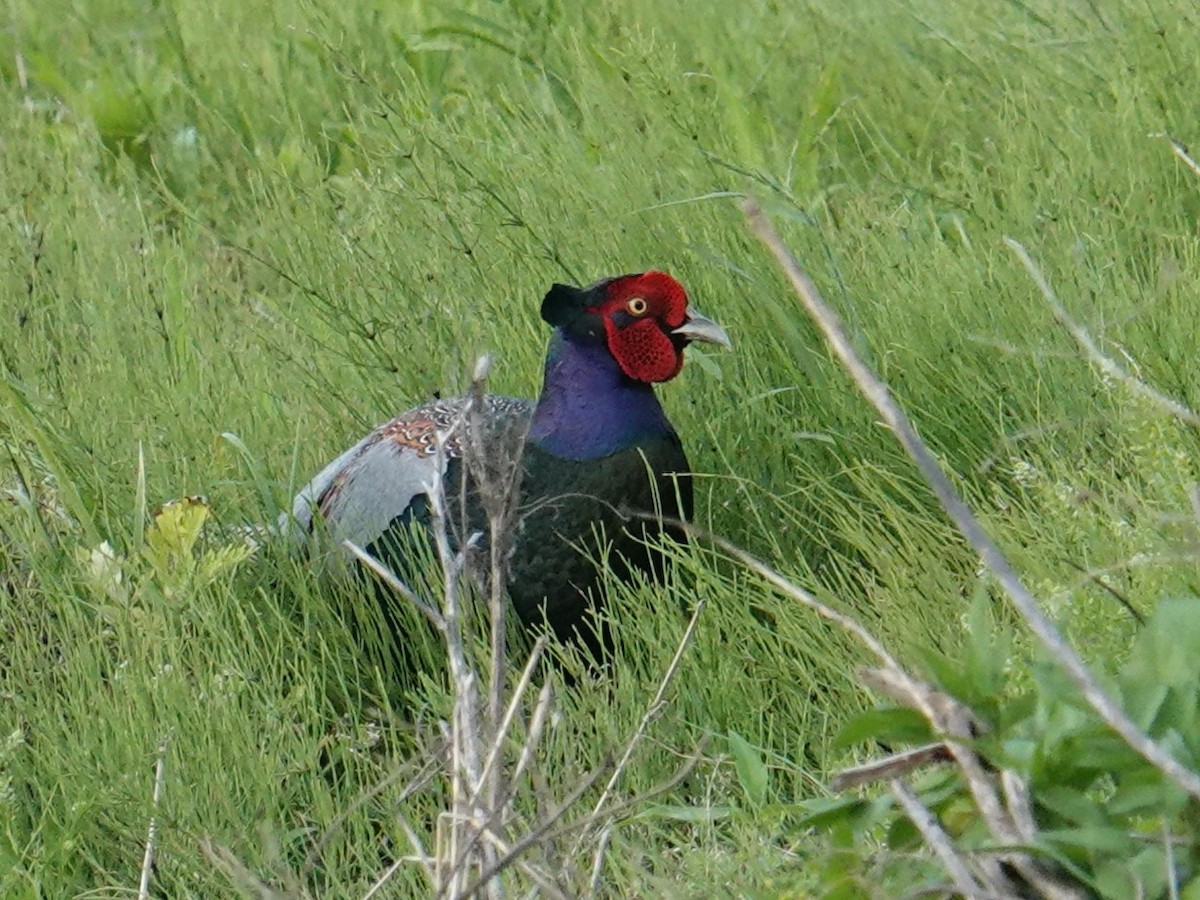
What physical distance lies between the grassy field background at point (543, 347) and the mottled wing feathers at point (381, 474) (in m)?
0.08

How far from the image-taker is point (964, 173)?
380 cm

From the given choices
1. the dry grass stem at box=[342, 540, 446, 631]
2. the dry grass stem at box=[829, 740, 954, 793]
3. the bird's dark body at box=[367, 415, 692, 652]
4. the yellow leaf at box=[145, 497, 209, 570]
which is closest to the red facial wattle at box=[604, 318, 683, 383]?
the bird's dark body at box=[367, 415, 692, 652]

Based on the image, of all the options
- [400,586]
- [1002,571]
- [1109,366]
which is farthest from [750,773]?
[1002,571]

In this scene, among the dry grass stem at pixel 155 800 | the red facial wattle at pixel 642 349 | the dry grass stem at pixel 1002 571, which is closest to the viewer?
the dry grass stem at pixel 1002 571

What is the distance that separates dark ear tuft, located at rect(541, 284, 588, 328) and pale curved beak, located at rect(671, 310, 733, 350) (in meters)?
0.16

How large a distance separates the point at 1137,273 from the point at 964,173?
53 centimetres

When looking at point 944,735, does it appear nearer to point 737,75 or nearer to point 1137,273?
point 1137,273

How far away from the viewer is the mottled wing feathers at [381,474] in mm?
3266

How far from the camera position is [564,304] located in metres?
3.29

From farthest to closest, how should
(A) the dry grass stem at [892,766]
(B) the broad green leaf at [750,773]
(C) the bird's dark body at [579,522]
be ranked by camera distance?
(C) the bird's dark body at [579,522] < (B) the broad green leaf at [750,773] < (A) the dry grass stem at [892,766]

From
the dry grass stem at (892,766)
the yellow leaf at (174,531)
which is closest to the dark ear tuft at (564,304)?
the yellow leaf at (174,531)

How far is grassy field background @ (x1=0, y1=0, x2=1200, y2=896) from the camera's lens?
2623 mm

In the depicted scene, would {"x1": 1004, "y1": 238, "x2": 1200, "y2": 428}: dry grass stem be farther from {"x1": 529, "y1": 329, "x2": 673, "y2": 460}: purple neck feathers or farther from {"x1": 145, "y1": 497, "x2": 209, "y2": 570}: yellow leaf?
{"x1": 145, "y1": 497, "x2": 209, "y2": 570}: yellow leaf

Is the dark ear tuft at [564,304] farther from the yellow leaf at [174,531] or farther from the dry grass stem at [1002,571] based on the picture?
the dry grass stem at [1002,571]
